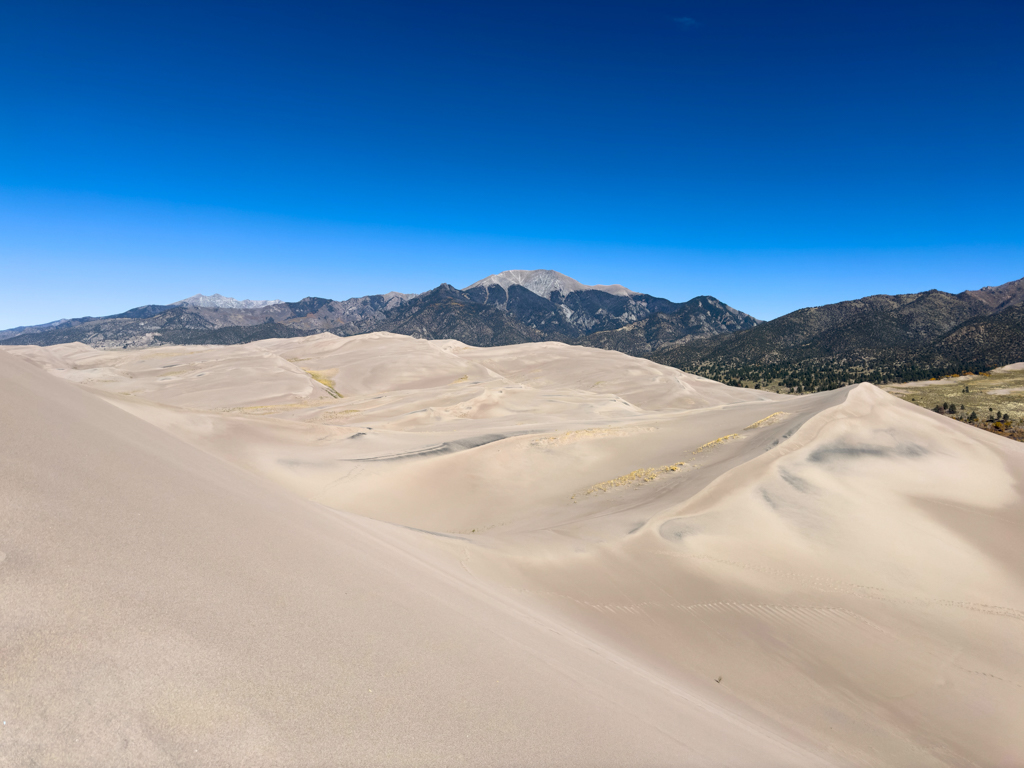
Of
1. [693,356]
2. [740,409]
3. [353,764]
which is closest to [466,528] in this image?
[353,764]

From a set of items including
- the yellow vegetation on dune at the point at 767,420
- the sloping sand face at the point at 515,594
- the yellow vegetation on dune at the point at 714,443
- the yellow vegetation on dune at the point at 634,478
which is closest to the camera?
the sloping sand face at the point at 515,594

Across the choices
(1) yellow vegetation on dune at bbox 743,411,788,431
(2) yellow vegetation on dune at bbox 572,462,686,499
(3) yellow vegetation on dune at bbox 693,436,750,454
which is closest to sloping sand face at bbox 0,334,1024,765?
(2) yellow vegetation on dune at bbox 572,462,686,499

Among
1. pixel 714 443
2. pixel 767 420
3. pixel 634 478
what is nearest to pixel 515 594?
pixel 634 478

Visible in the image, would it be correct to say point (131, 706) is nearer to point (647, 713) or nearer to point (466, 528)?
point (647, 713)

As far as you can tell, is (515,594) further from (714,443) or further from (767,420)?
(767,420)

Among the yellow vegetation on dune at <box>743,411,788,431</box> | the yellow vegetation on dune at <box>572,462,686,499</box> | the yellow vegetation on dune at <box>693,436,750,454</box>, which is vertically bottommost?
the yellow vegetation on dune at <box>572,462,686,499</box>

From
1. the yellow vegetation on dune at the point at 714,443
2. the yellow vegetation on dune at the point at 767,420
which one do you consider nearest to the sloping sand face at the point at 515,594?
the yellow vegetation on dune at the point at 714,443

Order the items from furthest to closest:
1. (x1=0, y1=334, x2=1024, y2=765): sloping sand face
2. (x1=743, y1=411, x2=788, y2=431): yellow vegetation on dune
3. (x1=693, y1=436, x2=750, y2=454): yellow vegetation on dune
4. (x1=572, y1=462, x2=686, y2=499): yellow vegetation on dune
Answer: (x1=743, y1=411, x2=788, y2=431): yellow vegetation on dune < (x1=693, y1=436, x2=750, y2=454): yellow vegetation on dune < (x1=572, y1=462, x2=686, y2=499): yellow vegetation on dune < (x1=0, y1=334, x2=1024, y2=765): sloping sand face

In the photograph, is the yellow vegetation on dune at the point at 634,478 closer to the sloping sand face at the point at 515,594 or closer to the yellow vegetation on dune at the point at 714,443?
the sloping sand face at the point at 515,594

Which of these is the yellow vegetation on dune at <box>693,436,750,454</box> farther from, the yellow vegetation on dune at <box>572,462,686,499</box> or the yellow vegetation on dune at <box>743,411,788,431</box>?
the yellow vegetation on dune at <box>572,462,686,499</box>
